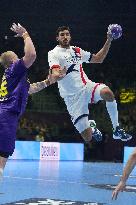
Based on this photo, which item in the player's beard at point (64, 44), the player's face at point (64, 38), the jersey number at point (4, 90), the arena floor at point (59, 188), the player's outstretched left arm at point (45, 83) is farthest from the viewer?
the arena floor at point (59, 188)

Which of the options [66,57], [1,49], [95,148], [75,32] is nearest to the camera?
[66,57]

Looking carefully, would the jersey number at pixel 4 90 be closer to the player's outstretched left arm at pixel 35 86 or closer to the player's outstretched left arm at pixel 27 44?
the player's outstretched left arm at pixel 27 44

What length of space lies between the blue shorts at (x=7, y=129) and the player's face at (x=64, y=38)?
270 cm

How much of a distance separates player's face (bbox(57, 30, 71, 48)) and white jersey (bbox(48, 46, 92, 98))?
0.45 ft

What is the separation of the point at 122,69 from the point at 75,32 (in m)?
5.66

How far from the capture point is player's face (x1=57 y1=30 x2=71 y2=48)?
9398 millimetres

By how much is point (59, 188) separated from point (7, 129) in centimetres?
584

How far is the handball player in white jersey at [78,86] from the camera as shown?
9537 mm

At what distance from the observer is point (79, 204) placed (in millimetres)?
10055

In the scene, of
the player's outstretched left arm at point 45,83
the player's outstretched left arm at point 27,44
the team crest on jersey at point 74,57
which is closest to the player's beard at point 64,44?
the team crest on jersey at point 74,57

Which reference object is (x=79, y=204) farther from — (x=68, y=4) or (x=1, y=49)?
(x=1, y=49)

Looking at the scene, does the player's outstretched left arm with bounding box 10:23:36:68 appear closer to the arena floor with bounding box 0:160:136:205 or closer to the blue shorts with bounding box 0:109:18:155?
the blue shorts with bounding box 0:109:18:155

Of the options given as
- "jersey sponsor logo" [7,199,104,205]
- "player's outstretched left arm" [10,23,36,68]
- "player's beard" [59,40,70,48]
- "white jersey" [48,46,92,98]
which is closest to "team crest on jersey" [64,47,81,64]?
"white jersey" [48,46,92,98]

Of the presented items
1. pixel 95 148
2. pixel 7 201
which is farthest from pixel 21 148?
pixel 7 201
